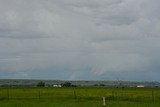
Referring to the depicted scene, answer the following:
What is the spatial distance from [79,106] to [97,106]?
190 cm

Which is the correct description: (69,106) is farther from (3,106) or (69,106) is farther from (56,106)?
(3,106)

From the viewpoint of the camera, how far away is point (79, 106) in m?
39.6

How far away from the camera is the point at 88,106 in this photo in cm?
3966

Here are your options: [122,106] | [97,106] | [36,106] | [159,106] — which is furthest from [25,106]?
[159,106]

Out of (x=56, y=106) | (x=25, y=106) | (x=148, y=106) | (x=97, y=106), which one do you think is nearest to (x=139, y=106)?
(x=148, y=106)

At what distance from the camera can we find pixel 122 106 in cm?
4106

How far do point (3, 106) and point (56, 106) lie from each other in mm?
5164

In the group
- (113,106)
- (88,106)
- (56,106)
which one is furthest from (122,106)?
(56,106)

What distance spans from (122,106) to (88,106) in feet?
12.3

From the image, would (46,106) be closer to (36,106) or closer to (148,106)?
→ (36,106)

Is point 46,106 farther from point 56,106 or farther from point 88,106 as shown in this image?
point 88,106

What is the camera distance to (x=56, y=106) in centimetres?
3912

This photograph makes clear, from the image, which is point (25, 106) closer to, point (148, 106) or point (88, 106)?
point (88, 106)

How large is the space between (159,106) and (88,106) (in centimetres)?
682
